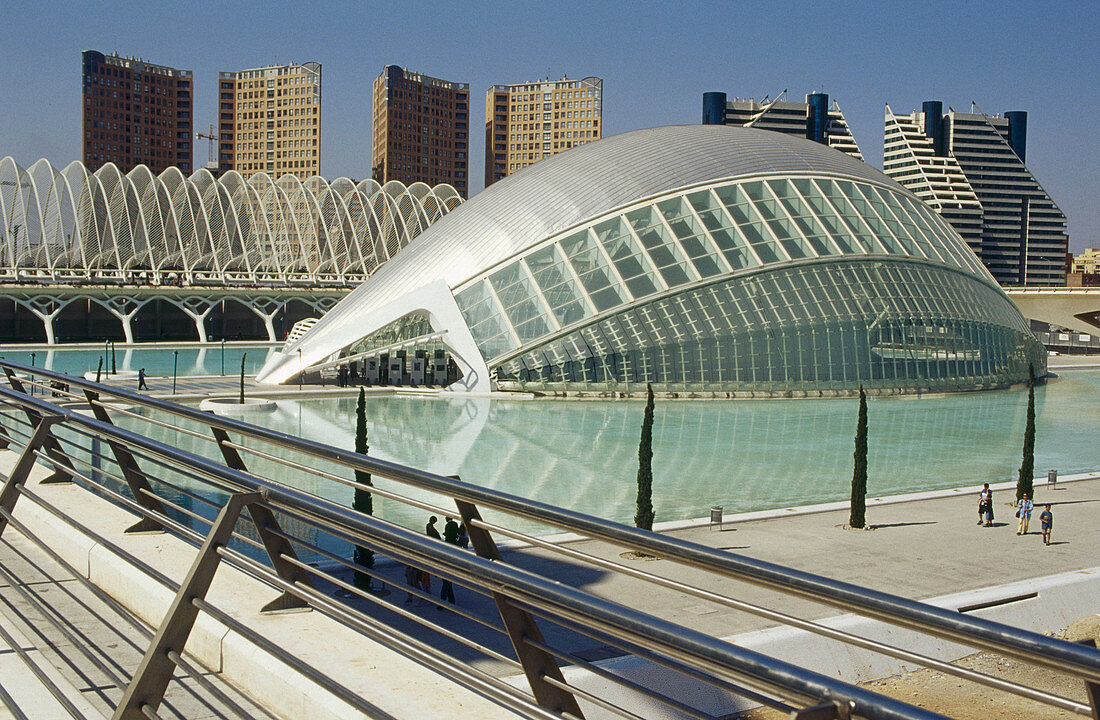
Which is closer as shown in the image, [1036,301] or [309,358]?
[309,358]

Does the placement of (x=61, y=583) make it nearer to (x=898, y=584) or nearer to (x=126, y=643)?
(x=126, y=643)

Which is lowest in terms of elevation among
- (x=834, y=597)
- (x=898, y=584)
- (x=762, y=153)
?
(x=898, y=584)

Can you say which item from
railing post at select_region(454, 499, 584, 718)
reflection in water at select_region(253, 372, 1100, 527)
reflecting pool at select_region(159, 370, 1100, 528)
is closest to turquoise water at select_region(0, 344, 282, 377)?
reflecting pool at select_region(159, 370, 1100, 528)

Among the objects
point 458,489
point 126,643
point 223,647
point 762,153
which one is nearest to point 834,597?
point 458,489

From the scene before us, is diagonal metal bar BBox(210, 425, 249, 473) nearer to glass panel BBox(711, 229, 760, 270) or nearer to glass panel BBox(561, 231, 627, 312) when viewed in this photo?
glass panel BBox(561, 231, 627, 312)

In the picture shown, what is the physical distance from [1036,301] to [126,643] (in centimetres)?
9334

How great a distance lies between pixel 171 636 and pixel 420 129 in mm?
178648

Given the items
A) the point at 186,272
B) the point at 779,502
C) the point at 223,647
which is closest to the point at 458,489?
the point at 223,647

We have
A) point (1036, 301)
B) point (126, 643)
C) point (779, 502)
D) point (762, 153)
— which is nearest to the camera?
point (126, 643)

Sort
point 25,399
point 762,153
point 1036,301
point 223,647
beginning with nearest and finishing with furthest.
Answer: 1. point 223,647
2. point 25,399
3. point 762,153
4. point 1036,301

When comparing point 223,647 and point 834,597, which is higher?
point 834,597

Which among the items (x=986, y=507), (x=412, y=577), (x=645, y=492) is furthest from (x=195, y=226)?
(x=412, y=577)

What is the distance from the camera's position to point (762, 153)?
47.7 metres

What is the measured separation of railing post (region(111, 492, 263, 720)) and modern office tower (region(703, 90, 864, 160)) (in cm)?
18098
